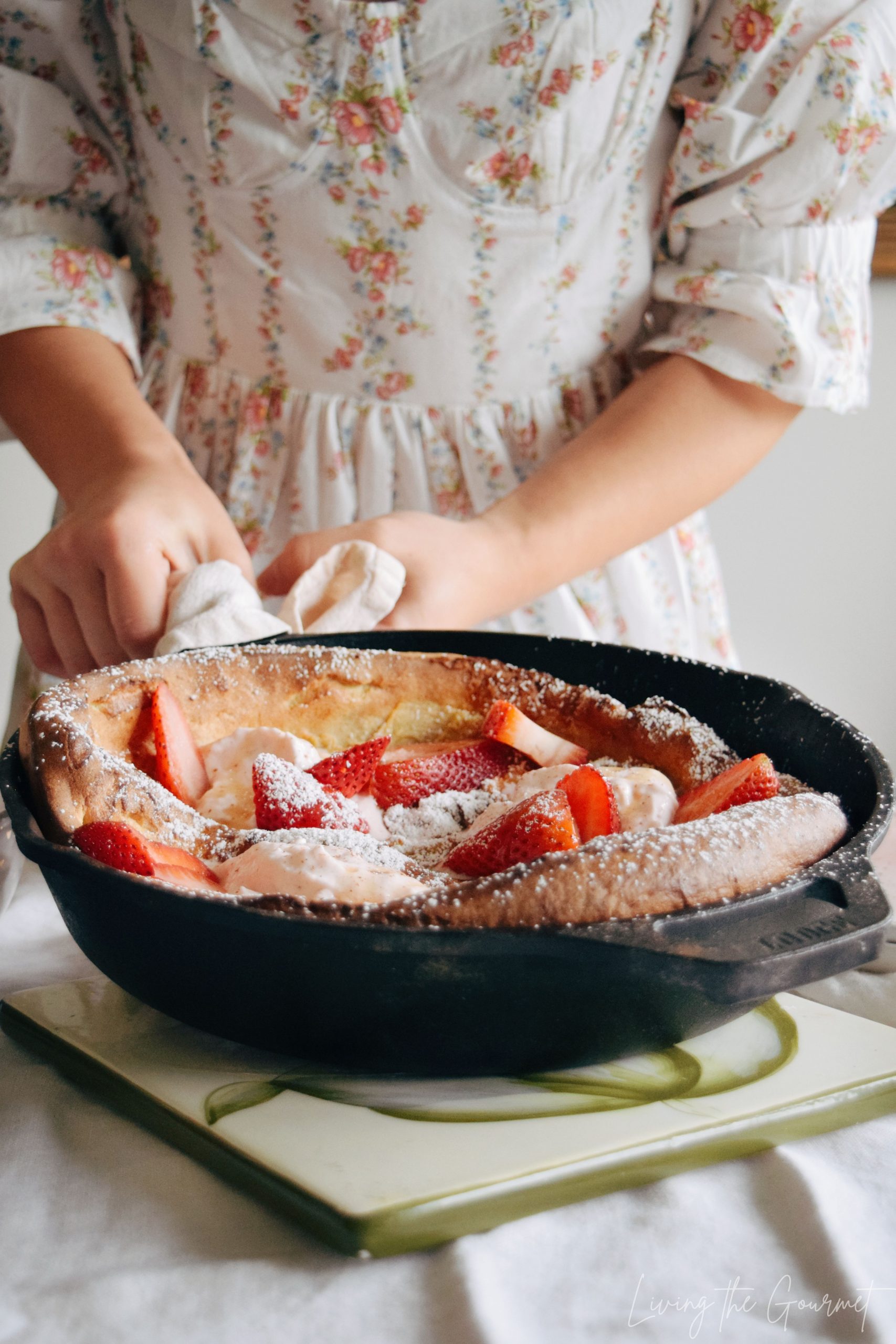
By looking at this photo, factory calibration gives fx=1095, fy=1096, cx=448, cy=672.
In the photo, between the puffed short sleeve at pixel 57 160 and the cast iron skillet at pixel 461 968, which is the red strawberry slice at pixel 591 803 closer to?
the cast iron skillet at pixel 461 968

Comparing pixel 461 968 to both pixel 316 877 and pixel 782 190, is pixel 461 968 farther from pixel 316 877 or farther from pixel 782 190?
pixel 782 190

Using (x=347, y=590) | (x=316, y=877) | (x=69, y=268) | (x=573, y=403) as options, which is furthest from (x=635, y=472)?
(x=316, y=877)

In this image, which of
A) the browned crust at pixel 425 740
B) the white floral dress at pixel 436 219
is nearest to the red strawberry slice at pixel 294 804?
the browned crust at pixel 425 740

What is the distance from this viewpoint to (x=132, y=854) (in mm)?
519

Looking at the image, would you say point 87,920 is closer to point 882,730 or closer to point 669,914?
point 669,914

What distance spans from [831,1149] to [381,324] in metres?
1.02

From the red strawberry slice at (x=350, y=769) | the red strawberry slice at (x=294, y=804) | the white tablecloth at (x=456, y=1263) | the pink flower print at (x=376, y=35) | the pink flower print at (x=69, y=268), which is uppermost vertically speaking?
the pink flower print at (x=376, y=35)

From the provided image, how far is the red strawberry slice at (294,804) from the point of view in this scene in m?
0.65

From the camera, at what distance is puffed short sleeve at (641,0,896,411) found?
1149 millimetres

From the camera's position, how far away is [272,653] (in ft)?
2.80

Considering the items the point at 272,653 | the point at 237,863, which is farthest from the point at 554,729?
the point at 237,863

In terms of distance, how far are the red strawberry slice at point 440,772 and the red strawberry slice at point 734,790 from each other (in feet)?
0.50

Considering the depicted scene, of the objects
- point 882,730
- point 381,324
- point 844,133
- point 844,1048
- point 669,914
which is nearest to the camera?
point 669,914

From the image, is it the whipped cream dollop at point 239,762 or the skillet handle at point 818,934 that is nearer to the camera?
the skillet handle at point 818,934
